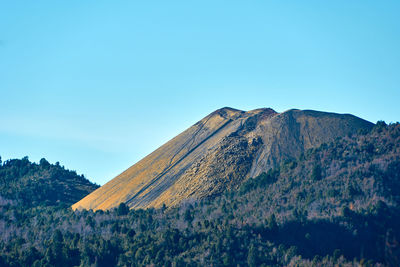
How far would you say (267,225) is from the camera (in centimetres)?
13250

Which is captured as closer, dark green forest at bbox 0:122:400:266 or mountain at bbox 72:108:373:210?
dark green forest at bbox 0:122:400:266

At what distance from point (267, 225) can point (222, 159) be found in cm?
5108

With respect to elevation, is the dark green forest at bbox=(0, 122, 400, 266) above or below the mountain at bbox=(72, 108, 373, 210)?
below

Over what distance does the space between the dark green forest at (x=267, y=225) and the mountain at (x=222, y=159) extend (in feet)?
27.2

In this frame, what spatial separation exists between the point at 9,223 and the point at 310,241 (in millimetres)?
89376

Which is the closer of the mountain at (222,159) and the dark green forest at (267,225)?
the dark green forest at (267,225)

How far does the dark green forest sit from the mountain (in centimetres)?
829

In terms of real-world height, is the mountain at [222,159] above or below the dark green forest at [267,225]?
above

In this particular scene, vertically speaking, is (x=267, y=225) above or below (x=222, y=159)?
below

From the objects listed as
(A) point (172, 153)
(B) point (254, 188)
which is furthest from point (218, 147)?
(B) point (254, 188)

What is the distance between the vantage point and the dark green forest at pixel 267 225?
124250mm

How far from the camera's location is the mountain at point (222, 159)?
17312 centimetres

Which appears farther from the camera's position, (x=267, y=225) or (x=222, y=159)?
(x=222, y=159)

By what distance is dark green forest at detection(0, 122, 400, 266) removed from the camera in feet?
408
